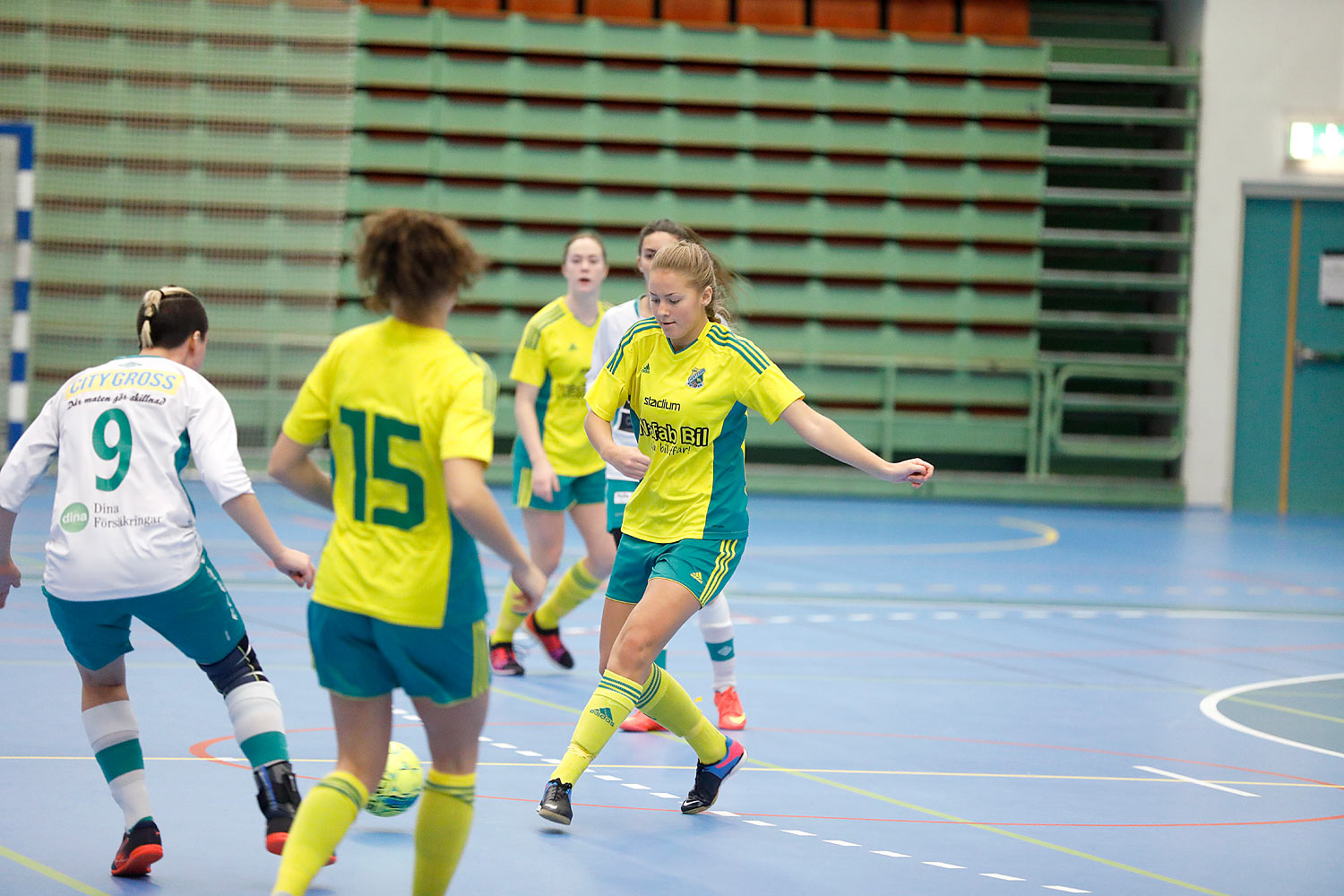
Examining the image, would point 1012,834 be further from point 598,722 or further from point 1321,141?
point 1321,141

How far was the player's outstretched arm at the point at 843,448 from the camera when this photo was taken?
3.88 meters

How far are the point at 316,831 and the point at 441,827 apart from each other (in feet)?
0.77

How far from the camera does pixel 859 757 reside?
189 inches

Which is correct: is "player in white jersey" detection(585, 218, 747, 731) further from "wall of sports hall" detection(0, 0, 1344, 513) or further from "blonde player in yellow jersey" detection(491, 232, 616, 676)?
"wall of sports hall" detection(0, 0, 1344, 513)

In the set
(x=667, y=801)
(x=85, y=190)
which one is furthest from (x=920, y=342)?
(x=667, y=801)

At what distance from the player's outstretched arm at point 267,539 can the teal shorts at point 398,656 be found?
324 mm

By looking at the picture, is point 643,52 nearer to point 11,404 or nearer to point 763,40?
point 763,40

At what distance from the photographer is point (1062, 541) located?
38.0ft

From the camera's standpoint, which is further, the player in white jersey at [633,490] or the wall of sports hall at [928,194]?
the wall of sports hall at [928,194]

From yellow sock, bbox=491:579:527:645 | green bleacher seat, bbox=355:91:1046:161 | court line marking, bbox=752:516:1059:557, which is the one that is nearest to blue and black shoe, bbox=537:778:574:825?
yellow sock, bbox=491:579:527:645

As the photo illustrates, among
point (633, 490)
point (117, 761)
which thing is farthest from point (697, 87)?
point (117, 761)

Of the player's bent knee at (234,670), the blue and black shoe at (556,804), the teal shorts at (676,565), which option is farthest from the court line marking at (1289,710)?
the player's bent knee at (234,670)

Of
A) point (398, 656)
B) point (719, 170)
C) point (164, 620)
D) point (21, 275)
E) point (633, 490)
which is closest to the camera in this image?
point (398, 656)

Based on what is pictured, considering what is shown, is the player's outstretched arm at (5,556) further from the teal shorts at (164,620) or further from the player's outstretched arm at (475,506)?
the player's outstretched arm at (475,506)
